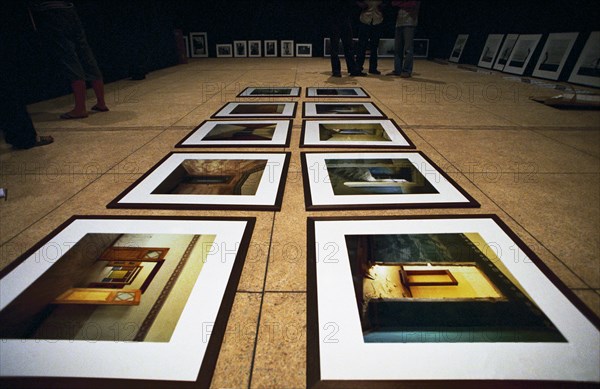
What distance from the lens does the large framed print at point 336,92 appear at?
353 cm

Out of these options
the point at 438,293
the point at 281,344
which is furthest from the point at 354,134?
the point at 281,344

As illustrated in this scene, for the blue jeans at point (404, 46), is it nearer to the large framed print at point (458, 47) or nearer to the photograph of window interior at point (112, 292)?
the large framed print at point (458, 47)

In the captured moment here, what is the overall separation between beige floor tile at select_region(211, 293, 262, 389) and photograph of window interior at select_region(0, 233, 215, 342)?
0.14 m

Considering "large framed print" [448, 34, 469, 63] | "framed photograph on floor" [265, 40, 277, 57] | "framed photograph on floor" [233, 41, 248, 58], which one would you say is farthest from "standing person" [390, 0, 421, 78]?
"framed photograph on floor" [233, 41, 248, 58]

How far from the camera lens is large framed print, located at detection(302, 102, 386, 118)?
8.70ft

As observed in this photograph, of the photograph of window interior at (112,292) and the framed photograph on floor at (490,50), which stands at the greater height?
the framed photograph on floor at (490,50)

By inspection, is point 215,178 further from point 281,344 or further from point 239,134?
point 281,344

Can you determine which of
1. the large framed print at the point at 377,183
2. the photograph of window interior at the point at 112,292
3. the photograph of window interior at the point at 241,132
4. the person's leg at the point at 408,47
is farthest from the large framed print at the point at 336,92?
the photograph of window interior at the point at 112,292

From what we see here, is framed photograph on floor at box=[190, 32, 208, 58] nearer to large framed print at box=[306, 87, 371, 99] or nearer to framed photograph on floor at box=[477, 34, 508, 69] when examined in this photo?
large framed print at box=[306, 87, 371, 99]

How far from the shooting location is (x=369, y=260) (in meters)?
0.98

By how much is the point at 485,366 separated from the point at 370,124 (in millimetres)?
1963

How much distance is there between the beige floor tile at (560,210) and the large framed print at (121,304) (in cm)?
108

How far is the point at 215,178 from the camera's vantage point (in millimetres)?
1565

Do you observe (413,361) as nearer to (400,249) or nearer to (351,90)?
(400,249)
